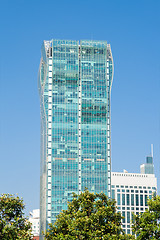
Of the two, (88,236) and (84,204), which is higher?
(84,204)

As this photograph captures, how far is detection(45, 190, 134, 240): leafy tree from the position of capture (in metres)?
99.1

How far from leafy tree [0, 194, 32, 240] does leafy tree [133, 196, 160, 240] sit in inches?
845

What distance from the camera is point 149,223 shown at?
94562 mm

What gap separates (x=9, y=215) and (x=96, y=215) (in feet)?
57.2


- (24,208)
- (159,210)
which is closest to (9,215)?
(24,208)

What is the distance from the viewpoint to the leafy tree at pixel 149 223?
92.7 meters

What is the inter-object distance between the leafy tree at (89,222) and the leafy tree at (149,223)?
14.7 ft

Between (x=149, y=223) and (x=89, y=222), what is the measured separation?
11967 mm

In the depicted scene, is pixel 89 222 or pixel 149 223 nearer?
pixel 149 223

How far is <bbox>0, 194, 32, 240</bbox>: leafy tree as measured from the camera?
99375 millimetres

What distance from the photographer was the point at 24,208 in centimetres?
10869

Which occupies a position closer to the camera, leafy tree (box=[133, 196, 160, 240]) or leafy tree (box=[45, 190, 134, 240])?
leafy tree (box=[133, 196, 160, 240])

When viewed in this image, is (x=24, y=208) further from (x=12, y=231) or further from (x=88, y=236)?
(x=88, y=236)

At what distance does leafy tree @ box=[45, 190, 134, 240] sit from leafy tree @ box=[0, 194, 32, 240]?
5.40 metres
